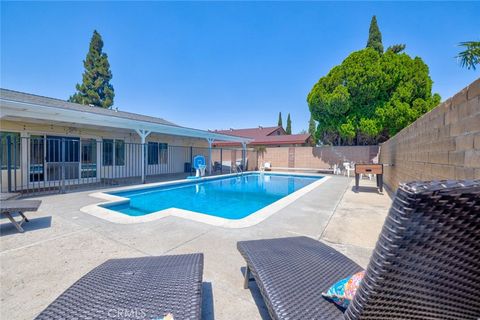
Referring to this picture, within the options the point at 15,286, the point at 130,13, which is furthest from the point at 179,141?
the point at 15,286

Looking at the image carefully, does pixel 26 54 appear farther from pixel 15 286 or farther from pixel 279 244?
pixel 279 244

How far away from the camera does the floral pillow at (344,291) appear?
125 centimetres

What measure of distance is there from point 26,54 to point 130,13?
8228 mm

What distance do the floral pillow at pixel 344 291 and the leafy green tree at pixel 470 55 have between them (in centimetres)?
677

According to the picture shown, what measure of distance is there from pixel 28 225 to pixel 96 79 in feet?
91.4

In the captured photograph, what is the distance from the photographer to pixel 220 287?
6.66 ft

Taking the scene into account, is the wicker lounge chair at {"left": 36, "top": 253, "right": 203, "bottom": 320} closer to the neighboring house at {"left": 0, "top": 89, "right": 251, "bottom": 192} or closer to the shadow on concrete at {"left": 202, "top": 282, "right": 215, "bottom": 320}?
the shadow on concrete at {"left": 202, "top": 282, "right": 215, "bottom": 320}

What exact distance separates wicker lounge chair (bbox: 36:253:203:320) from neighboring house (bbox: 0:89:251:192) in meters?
7.01

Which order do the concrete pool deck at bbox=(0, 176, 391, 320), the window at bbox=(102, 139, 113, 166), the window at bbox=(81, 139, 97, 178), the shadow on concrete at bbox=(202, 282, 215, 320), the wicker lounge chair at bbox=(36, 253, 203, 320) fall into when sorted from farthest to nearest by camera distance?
the window at bbox=(102, 139, 113, 166) < the window at bbox=(81, 139, 97, 178) < the concrete pool deck at bbox=(0, 176, 391, 320) < the shadow on concrete at bbox=(202, 282, 215, 320) < the wicker lounge chair at bbox=(36, 253, 203, 320)

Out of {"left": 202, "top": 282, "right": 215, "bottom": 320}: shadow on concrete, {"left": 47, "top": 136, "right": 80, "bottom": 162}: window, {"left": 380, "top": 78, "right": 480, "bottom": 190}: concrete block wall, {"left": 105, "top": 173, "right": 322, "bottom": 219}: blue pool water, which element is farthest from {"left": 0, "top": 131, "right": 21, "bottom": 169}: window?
{"left": 380, "top": 78, "right": 480, "bottom": 190}: concrete block wall

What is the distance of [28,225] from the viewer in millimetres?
3650

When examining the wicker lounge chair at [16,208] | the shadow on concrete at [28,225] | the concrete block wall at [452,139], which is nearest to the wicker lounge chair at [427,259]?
the concrete block wall at [452,139]

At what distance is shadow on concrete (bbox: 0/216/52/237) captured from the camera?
3376mm

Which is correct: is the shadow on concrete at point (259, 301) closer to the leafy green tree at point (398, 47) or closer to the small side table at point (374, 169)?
the small side table at point (374, 169)
